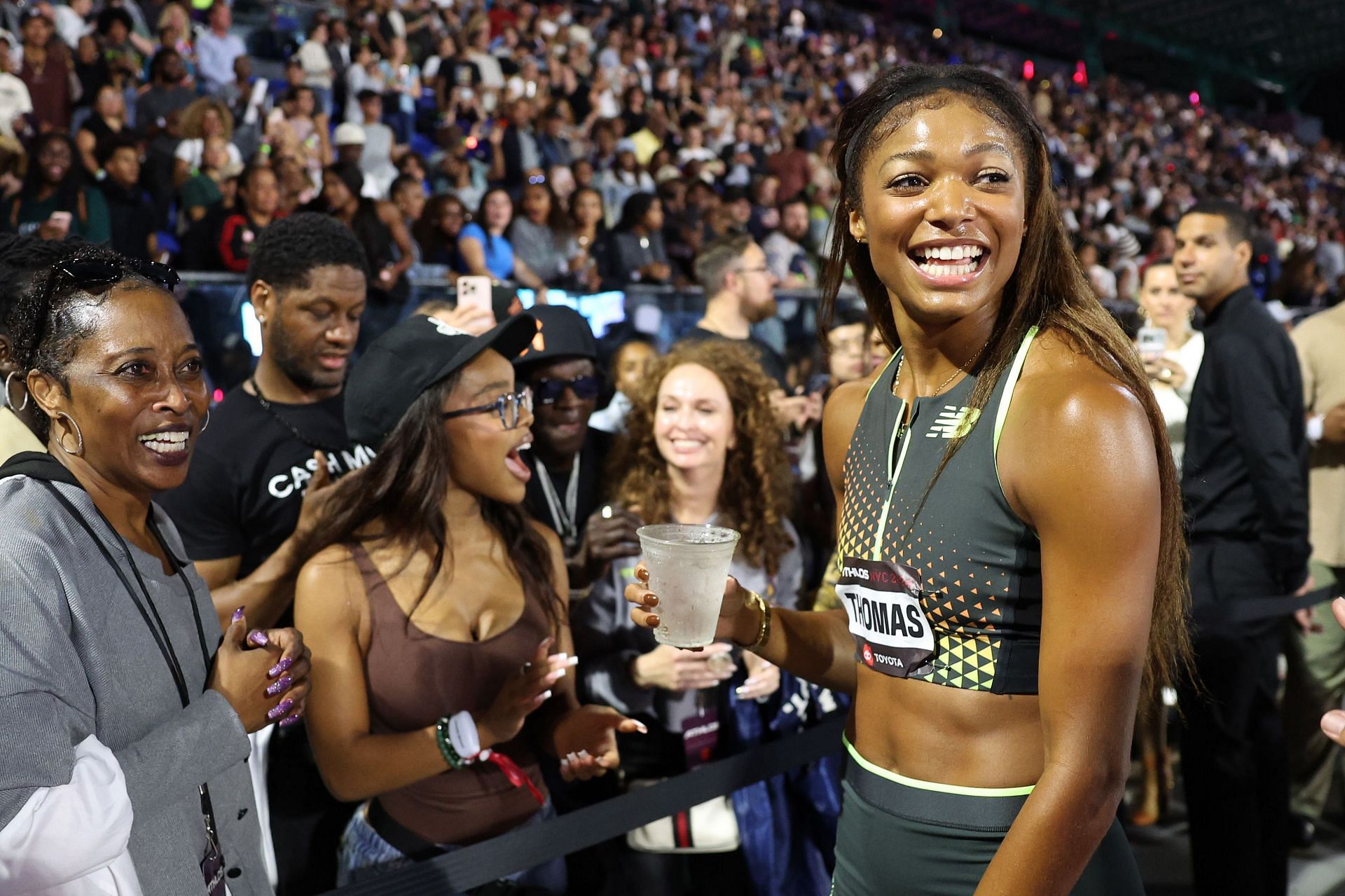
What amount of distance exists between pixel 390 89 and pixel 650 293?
4.57m

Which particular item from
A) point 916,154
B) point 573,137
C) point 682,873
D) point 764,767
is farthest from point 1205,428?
point 573,137

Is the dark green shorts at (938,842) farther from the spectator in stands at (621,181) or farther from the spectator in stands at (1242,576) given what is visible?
the spectator in stands at (621,181)

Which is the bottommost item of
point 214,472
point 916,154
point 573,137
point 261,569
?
point 261,569

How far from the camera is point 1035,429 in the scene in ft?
4.45

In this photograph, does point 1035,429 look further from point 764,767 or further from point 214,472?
point 214,472

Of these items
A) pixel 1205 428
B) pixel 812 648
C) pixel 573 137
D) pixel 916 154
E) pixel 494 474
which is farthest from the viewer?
pixel 573 137

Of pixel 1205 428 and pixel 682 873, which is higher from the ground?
pixel 1205 428

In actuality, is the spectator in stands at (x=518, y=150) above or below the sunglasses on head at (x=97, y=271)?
above

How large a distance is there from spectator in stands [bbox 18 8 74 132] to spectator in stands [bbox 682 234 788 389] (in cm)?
500

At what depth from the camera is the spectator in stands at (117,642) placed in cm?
138

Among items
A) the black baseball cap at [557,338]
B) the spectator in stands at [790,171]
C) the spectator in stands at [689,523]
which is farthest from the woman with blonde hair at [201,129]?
the spectator in stands at [790,171]

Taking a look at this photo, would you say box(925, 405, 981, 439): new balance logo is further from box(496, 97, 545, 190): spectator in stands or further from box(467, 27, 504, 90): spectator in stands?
box(467, 27, 504, 90): spectator in stands

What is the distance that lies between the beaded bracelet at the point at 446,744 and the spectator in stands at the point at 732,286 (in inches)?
130

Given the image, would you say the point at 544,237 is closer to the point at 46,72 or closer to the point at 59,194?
the point at 59,194
